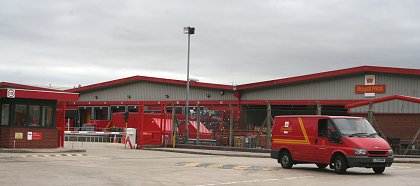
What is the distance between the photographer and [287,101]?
4756 centimetres

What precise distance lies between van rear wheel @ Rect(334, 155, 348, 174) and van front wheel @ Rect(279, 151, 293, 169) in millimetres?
2191

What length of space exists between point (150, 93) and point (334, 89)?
2062cm

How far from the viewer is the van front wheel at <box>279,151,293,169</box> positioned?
65.5ft

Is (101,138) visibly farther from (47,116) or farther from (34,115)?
(34,115)

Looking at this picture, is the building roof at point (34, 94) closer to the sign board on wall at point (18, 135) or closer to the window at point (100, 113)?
the sign board on wall at point (18, 135)

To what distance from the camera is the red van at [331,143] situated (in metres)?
17.5

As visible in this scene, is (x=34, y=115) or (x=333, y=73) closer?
(x=34, y=115)

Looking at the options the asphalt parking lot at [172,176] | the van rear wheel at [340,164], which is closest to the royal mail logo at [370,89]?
the asphalt parking lot at [172,176]

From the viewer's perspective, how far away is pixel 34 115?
27750 millimetres

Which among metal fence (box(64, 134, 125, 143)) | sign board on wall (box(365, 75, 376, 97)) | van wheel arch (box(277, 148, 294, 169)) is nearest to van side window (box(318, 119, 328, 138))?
van wheel arch (box(277, 148, 294, 169))

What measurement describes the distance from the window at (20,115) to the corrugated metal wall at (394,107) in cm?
1762

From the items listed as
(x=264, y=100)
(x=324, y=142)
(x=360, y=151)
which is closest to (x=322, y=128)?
(x=324, y=142)

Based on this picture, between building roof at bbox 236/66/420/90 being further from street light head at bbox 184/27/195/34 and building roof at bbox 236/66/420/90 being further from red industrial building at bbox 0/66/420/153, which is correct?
street light head at bbox 184/27/195/34

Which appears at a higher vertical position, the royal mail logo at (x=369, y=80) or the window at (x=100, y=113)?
the royal mail logo at (x=369, y=80)
